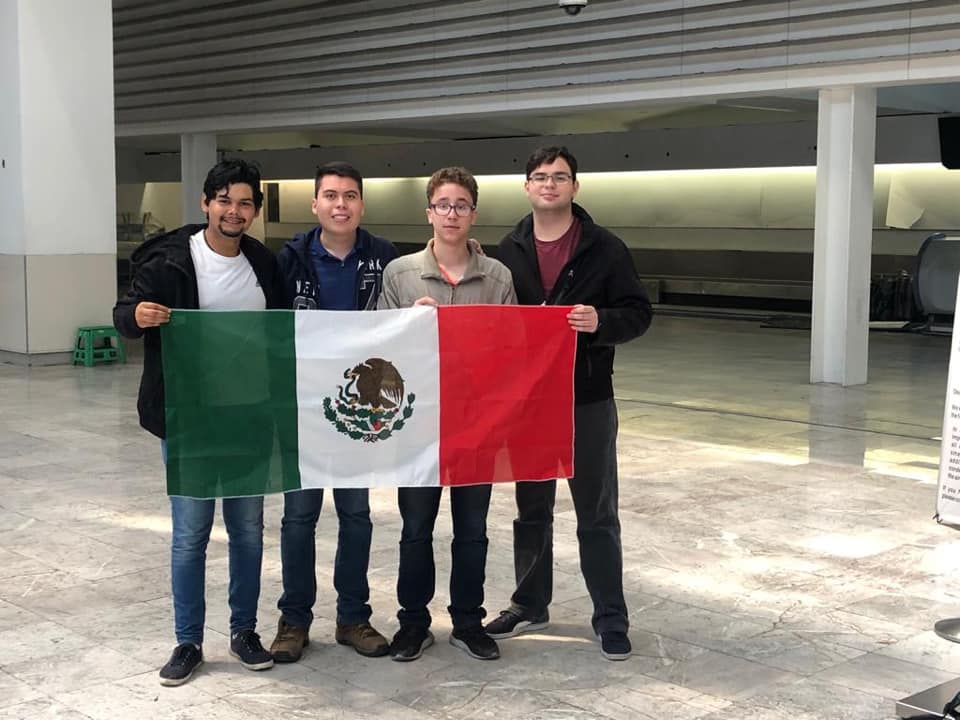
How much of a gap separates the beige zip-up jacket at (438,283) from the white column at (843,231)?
9.24 meters

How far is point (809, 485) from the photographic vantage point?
8492 millimetres

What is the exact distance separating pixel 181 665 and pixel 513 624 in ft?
4.60

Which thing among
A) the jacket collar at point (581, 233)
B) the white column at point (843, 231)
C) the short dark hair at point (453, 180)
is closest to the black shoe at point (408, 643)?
the jacket collar at point (581, 233)

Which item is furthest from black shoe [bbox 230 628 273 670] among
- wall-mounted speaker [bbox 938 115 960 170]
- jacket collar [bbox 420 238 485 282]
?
wall-mounted speaker [bbox 938 115 960 170]

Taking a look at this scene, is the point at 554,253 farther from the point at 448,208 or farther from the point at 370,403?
the point at 370,403

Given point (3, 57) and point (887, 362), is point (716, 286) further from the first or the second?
point (3, 57)

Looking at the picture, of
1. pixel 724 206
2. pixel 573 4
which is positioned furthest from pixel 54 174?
pixel 724 206

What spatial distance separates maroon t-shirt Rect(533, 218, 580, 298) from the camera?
5032 mm

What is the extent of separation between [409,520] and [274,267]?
114cm

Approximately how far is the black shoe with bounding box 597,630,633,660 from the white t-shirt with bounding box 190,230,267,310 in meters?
1.90

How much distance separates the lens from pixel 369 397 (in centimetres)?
507

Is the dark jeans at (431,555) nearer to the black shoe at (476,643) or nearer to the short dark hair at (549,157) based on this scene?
the black shoe at (476,643)

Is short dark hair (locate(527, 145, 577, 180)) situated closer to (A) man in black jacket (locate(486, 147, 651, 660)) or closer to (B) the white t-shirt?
(A) man in black jacket (locate(486, 147, 651, 660))

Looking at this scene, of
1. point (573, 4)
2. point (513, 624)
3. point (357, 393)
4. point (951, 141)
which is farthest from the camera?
point (951, 141)
